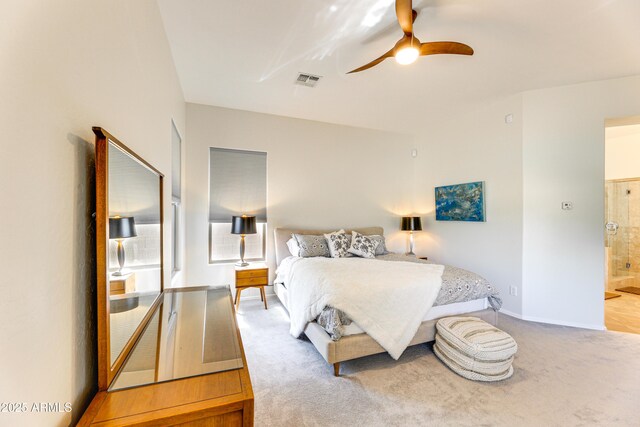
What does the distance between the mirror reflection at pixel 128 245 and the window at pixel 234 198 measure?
94.1 inches

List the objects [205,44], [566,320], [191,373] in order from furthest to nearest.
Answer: [566,320] < [205,44] < [191,373]

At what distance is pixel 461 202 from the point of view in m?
4.30

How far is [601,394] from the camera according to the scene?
79.6 inches

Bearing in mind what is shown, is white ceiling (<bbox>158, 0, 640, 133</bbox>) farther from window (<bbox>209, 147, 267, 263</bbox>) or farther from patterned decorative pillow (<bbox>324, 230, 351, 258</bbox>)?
patterned decorative pillow (<bbox>324, 230, 351, 258</bbox>)

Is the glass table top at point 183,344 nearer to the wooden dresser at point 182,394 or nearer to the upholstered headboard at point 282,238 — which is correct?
the wooden dresser at point 182,394

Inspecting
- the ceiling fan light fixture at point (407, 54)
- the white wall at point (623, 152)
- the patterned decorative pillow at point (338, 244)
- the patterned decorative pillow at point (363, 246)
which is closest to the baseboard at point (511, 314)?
the patterned decorative pillow at point (363, 246)

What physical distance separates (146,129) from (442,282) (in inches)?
107


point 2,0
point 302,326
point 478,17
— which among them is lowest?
point 302,326

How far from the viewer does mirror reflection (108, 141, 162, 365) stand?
949 mm

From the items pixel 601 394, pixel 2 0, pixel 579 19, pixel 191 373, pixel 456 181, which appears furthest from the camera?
pixel 456 181

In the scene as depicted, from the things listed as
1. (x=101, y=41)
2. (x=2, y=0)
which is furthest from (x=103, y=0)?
(x=2, y=0)

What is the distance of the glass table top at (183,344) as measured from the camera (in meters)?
0.98

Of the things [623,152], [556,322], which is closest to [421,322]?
[556,322]

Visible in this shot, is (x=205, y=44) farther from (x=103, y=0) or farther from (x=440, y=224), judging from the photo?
(x=440, y=224)
